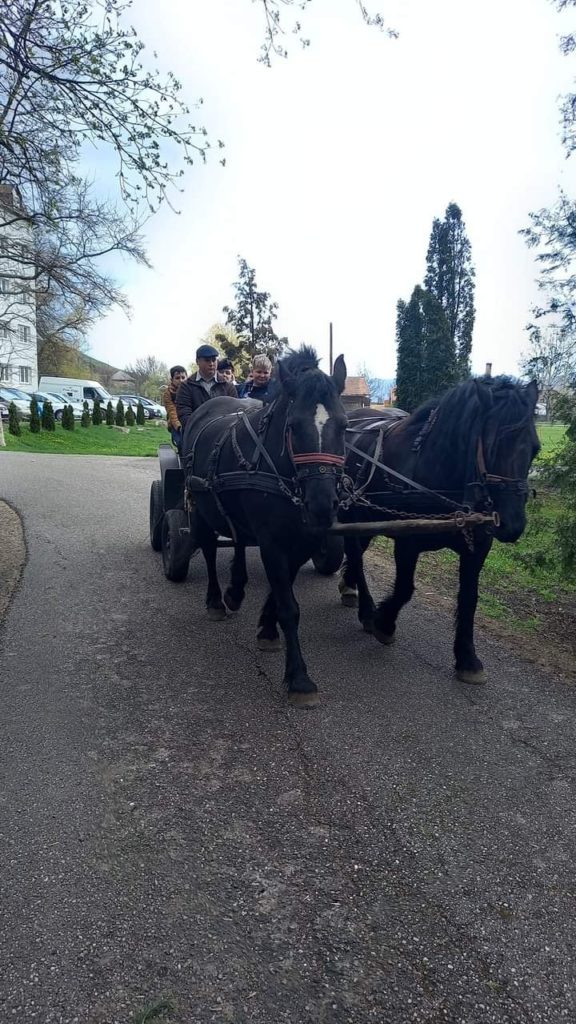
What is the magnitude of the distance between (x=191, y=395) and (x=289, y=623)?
3.47 meters

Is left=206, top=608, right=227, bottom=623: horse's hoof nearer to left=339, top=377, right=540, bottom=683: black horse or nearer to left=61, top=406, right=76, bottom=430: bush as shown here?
left=339, top=377, right=540, bottom=683: black horse

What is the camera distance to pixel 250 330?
113ft

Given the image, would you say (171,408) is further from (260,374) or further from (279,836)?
(279,836)

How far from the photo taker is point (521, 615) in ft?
19.8

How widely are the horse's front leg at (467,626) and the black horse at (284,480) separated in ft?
3.45

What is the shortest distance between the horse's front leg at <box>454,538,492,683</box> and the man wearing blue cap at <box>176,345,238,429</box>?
11.3 ft

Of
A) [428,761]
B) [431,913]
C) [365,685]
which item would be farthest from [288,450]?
[431,913]

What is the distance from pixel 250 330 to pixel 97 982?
3432cm

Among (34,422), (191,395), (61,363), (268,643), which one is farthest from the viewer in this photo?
(61,363)

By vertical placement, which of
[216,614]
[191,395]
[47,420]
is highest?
[191,395]

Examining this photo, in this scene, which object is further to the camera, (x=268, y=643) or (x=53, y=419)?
(x=53, y=419)

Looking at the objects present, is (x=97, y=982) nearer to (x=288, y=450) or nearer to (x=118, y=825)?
(x=118, y=825)

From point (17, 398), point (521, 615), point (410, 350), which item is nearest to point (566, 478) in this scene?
point (521, 615)

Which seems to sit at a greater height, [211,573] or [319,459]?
[319,459]
